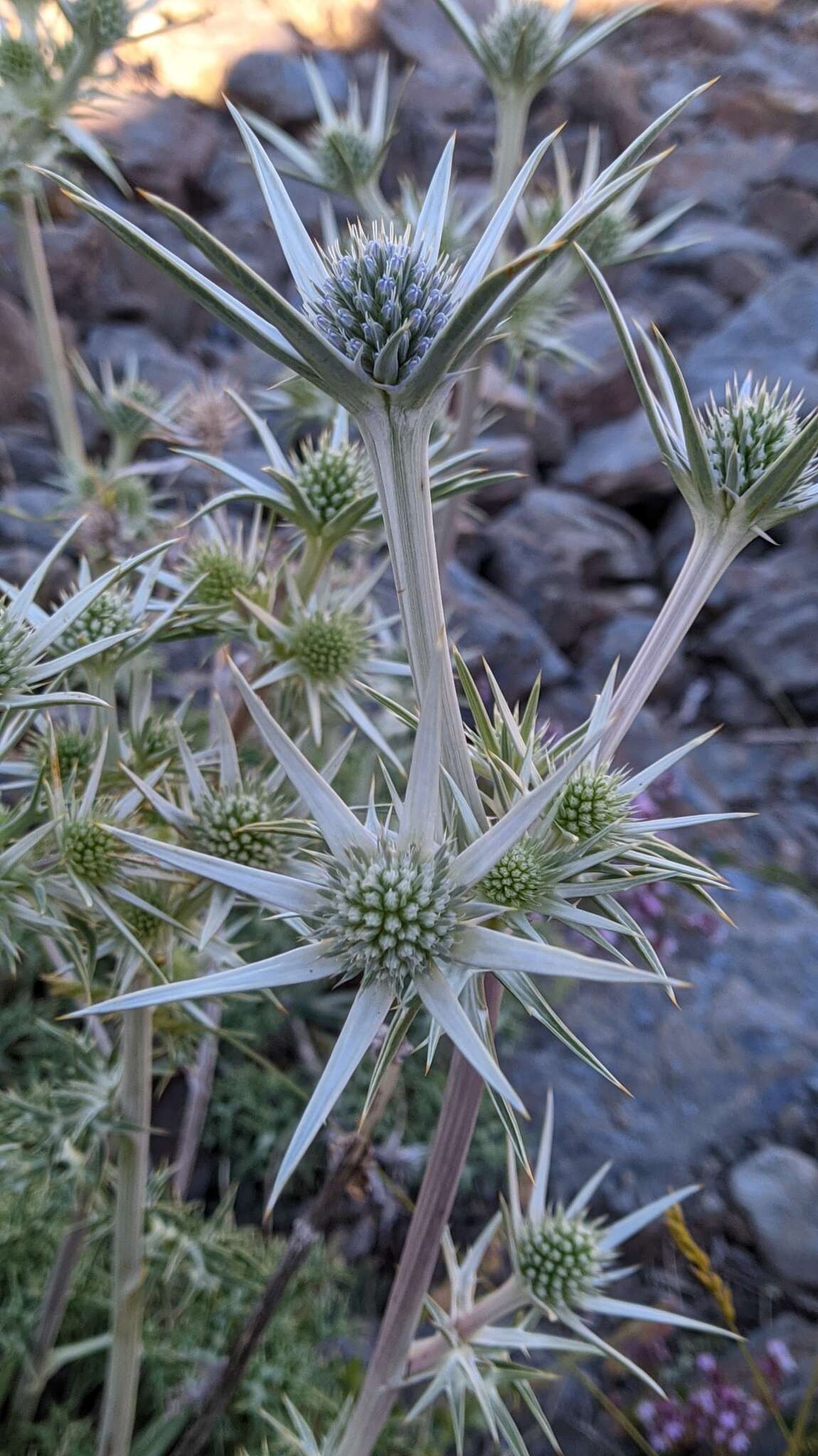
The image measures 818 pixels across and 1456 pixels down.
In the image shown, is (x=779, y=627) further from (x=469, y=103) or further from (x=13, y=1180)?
(x=469, y=103)

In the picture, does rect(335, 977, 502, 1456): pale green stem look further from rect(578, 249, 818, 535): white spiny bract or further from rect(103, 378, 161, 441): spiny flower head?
rect(103, 378, 161, 441): spiny flower head

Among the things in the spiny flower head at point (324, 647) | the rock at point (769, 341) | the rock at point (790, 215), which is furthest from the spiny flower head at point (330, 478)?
the rock at point (790, 215)

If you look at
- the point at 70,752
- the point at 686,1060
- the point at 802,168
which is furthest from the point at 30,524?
the point at 802,168

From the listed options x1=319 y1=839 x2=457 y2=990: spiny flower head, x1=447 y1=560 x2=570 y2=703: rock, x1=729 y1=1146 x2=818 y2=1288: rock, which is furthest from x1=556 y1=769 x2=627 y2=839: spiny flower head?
x1=447 y1=560 x2=570 y2=703: rock

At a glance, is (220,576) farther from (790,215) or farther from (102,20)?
(790,215)

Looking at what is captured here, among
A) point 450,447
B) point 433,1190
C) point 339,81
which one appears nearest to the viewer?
point 433,1190

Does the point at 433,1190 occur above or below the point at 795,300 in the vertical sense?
below

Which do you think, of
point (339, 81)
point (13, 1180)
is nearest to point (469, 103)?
point (339, 81)
